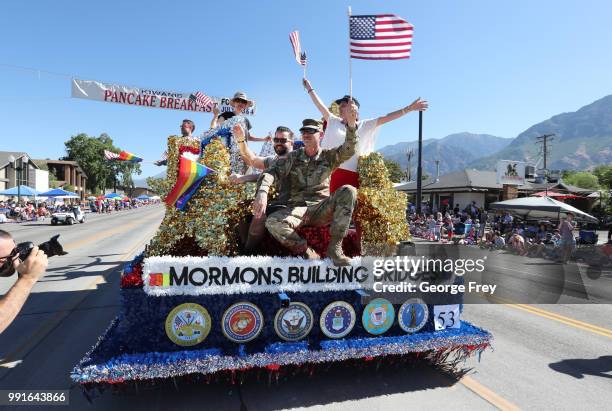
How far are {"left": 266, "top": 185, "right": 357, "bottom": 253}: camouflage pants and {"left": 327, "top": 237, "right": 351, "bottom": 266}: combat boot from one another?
0.20 feet

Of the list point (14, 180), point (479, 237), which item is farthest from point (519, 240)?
point (14, 180)

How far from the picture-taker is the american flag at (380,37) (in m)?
5.53

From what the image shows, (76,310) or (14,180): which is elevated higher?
(14,180)

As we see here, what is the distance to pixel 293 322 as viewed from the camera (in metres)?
3.29

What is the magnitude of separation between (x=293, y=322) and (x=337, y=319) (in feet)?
1.45

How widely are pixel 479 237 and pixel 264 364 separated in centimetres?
1692

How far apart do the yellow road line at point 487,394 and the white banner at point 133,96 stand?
27.0 ft

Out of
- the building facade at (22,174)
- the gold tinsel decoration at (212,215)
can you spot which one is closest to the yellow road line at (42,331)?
the gold tinsel decoration at (212,215)

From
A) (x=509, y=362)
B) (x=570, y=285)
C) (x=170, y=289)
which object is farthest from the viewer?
(x=570, y=285)

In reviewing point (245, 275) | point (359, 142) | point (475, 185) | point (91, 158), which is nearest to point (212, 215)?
point (245, 275)

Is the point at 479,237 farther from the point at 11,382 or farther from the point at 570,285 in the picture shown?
the point at 11,382

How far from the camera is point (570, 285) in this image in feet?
29.5

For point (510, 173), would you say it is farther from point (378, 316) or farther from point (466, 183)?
point (378, 316)

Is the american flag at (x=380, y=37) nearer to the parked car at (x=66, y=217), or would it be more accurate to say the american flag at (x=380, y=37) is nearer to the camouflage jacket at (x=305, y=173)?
the camouflage jacket at (x=305, y=173)
